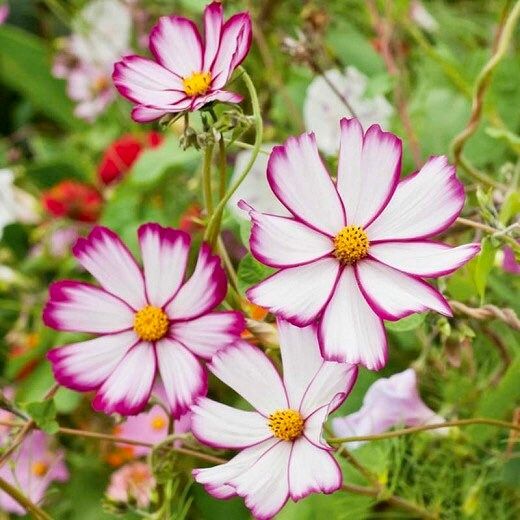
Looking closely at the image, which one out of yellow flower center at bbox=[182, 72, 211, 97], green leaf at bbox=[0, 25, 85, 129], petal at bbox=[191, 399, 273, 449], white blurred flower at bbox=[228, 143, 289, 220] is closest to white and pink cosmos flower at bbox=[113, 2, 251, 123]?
yellow flower center at bbox=[182, 72, 211, 97]

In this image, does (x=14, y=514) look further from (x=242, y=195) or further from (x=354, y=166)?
(x=354, y=166)

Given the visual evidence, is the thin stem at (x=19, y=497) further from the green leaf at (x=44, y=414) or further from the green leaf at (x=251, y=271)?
the green leaf at (x=251, y=271)

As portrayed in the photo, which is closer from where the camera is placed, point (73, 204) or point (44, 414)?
point (44, 414)

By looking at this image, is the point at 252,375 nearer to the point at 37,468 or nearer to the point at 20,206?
the point at 37,468

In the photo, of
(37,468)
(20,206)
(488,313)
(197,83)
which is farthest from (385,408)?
(20,206)

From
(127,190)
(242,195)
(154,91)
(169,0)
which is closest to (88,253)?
(154,91)

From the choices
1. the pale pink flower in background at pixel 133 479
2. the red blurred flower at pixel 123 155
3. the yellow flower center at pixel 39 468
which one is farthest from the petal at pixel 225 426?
the red blurred flower at pixel 123 155
